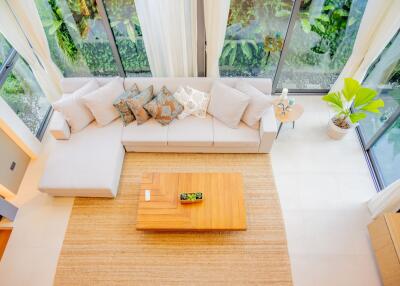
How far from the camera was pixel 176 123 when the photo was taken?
12.2 feet

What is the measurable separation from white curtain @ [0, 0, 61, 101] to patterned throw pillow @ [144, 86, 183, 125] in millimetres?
1655

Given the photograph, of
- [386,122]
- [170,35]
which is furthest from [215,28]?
[386,122]

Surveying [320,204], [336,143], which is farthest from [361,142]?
[320,204]

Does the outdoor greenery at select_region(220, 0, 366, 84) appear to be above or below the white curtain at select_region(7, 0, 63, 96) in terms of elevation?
above

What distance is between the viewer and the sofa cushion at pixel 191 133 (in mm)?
3596

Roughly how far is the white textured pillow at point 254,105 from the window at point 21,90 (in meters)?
3.12

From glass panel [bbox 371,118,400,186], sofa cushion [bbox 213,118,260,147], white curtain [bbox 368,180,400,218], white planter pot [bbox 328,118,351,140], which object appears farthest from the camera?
white planter pot [bbox 328,118,351,140]

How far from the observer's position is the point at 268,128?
3459 mm

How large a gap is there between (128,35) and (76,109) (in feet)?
4.38

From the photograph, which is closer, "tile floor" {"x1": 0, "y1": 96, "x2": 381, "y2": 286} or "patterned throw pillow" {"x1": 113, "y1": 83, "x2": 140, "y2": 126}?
"tile floor" {"x1": 0, "y1": 96, "x2": 381, "y2": 286}

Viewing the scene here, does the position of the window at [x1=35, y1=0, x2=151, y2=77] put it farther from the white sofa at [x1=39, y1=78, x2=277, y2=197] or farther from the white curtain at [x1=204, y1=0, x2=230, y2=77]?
the white curtain at [x1=204, y1=0, x2=230, y2=77]

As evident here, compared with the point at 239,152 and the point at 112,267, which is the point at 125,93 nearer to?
the point at 239,152

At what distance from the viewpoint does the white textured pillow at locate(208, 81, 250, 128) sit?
3500 millimetres

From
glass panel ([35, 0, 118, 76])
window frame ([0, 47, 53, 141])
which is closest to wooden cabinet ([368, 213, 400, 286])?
glass panel ([35, 0, 118, 76])
